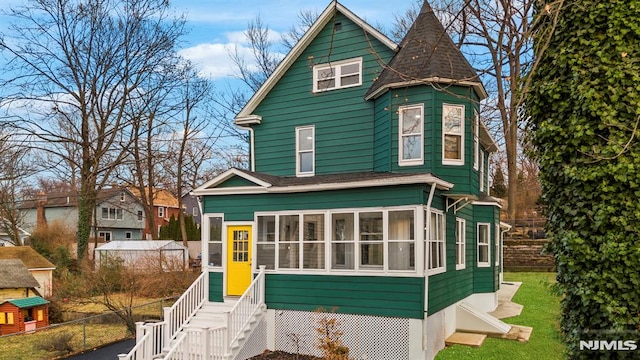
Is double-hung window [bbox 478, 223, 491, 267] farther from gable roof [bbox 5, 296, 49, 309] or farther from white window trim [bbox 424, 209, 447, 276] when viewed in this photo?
gable roof [bbox 5, 296, 49, 309]

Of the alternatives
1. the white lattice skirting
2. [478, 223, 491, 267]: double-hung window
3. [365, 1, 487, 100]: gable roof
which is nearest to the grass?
the white lattice skirting

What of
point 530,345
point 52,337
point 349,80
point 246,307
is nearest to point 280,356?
point 246,307

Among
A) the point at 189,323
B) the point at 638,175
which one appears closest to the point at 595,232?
the point at 638,175

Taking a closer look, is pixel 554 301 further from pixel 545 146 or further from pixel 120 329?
pixel 120 329

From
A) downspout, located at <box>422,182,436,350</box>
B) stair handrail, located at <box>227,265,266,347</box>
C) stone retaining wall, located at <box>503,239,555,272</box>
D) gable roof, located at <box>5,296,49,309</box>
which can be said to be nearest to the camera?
downspout, located at <box>422,182,436,350</box>

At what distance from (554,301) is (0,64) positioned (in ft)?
76.3

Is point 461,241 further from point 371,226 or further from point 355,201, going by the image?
point 355,201

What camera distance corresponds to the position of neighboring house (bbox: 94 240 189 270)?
1919 cm

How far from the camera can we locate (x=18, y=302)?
14336 mm

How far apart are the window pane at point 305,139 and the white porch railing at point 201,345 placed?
523cm

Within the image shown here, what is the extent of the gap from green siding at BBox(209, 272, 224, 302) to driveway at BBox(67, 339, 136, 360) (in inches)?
106

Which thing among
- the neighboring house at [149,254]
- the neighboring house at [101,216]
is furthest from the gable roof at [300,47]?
the neighboring house at [101,216]

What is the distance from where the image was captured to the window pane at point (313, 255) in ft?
33.9

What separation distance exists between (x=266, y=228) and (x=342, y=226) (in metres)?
1.98
